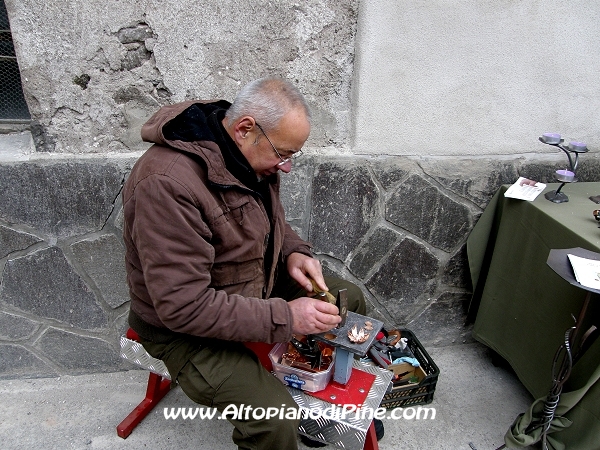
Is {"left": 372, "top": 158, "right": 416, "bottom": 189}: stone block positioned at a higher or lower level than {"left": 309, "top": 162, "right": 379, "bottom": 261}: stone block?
higher

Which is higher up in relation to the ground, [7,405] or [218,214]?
[218,214]

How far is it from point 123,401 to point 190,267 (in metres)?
1.18

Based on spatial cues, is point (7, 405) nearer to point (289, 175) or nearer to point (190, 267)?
point (190, 267)

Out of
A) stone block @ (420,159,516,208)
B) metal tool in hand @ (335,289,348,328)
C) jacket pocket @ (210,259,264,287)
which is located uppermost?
stone block @ (420,159,516,208)

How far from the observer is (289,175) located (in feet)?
7.08

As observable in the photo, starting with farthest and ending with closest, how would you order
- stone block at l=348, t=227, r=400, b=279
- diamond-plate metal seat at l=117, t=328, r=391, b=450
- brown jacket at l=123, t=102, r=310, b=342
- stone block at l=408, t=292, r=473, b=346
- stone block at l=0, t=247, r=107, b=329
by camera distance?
A: stone block at l=408, t=292, r=473, b=346
stone block at l=348, t=227, r=400, b=279
stone block at l=0, t=247, r=107, b=329
diamond-plate metal seat at l=117, t=328, r=391, b=450
brown jacket at l=123, t=102, r=310, b=342

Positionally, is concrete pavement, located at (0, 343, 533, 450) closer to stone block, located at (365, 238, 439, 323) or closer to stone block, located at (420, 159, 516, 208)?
stone block, located at (365, 238, 439, 323)

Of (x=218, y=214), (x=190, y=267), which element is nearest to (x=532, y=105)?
(x=218, y=214)

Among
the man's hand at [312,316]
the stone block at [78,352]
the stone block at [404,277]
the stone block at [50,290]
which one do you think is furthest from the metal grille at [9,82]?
the stone block at [404,277]

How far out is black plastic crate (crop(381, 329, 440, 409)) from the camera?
2.15 metres

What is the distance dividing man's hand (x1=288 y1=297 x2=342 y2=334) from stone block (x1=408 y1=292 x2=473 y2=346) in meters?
1.09

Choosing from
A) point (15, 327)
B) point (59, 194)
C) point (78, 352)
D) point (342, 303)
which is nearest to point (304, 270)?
point (342, 303)

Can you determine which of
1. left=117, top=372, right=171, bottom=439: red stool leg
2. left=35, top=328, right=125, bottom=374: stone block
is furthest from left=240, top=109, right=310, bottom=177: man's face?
left=35, top=328, right=125, bottom=374: stone block

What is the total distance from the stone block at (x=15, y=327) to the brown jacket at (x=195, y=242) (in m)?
0.89
